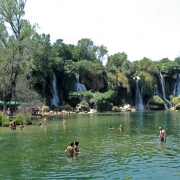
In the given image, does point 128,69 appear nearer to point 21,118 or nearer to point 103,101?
point 103,101

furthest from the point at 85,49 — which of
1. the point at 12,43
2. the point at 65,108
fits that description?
the point at 12,43

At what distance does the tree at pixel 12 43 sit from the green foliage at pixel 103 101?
99.1 ft

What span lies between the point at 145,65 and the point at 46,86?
1547 inches

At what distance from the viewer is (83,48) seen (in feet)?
359

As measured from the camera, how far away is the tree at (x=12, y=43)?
1875 inches

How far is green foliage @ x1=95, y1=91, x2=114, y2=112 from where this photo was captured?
76.4 metres

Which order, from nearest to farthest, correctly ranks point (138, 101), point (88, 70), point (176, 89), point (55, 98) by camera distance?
point (55, 98)
point (88, 70)
point (138, 101)
point (176, 89)

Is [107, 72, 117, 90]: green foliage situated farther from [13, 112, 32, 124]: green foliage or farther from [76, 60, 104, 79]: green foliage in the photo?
[13, 112, 32, 124]: green foliage

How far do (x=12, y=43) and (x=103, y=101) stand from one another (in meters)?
34.4

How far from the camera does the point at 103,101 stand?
251ft

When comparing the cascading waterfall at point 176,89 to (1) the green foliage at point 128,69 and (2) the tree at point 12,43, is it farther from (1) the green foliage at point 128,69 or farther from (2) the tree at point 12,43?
(2) the tree at point 12,43

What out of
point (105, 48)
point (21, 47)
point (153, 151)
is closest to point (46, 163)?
point (153, 151)

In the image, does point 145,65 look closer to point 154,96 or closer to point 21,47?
point 154,96

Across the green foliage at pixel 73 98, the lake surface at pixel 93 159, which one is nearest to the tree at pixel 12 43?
the lake surface at pixel 93 159
